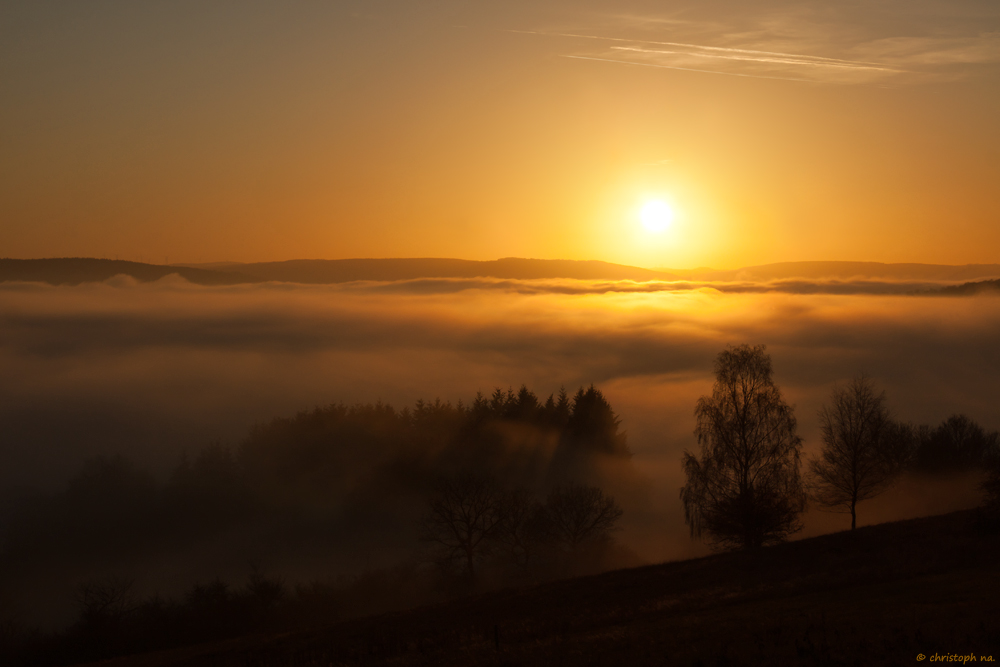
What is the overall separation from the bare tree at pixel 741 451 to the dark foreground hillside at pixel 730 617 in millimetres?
3804

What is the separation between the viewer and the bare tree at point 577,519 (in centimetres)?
5003

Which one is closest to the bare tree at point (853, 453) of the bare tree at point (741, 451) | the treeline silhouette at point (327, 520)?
the bare tree at point (741, 451)

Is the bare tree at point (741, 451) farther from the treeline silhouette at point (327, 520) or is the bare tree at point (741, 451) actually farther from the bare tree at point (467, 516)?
the bare tree at point (467, 516)

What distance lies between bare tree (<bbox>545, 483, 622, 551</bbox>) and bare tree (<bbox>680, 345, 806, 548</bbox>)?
14948 mm

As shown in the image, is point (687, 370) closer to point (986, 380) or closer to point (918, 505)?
point (986, 380)

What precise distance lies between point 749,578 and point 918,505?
34297 millimetres

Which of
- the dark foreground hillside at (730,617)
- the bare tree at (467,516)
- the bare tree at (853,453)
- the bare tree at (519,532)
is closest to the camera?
the dark foreground hillside at (730,617)

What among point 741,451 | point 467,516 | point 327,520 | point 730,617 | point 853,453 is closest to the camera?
point 730,617

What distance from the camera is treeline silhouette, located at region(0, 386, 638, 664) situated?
4028 cm

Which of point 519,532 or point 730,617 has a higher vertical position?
point 730,617

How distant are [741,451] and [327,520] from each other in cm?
4001

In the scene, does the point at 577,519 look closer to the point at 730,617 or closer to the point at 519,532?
the point at 519,532

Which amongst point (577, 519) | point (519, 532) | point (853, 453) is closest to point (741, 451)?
point (853, 453)

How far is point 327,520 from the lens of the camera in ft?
204
